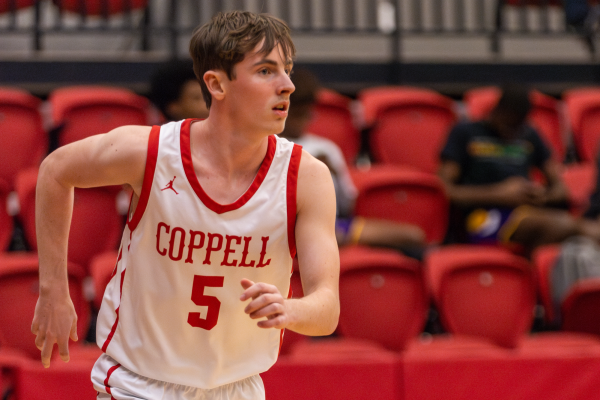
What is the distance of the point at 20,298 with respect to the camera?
364 cm

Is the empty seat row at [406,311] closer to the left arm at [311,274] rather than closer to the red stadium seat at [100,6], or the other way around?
the left arm at [311,274]

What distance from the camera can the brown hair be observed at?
2158 mm

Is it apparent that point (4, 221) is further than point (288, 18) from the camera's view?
No

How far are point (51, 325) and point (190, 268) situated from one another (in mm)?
445

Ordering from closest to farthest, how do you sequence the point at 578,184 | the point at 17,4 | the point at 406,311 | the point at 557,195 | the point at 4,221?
the point at 406,311
the point at 4,221
the point at 557,195
the point at 578,184
the point at 17,4

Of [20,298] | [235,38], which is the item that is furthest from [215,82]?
[20,298]

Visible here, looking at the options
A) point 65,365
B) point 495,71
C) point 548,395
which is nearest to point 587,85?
point 495,71

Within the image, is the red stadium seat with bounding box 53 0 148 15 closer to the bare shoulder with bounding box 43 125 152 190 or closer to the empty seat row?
the empty seat row

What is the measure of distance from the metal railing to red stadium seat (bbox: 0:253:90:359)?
333cm

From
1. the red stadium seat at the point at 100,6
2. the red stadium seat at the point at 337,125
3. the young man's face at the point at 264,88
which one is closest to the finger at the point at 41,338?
the young man's face at the point at 264,88

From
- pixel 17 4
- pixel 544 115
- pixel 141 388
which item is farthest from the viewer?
pixel 17 4

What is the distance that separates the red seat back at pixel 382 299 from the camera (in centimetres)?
393

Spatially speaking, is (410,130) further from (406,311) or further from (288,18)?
(406,311)

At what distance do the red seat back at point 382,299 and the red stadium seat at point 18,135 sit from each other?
2.43 meters
